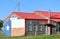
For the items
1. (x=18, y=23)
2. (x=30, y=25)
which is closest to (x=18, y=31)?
(x=18, y=23)

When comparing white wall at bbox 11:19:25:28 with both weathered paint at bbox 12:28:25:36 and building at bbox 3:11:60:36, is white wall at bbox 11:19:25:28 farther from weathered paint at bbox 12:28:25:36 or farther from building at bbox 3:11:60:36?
weathered paint at bbox 12:28:25:36

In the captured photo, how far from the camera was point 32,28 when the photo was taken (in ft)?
115

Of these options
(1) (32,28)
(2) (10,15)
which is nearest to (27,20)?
(1) (32,28)

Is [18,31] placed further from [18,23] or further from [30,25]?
[30,25]

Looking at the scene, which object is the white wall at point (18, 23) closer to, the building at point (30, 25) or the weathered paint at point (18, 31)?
the building at point (30, 25)

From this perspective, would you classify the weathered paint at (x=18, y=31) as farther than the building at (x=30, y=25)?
No

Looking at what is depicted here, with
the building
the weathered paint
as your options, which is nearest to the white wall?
Result: the building

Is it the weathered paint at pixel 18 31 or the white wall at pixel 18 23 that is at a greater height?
the white wall at pixel 18 23

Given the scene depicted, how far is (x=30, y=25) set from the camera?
34.7 metres

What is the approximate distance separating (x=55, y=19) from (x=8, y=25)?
731cm

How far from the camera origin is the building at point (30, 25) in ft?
113

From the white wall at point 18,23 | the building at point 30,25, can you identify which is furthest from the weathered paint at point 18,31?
the white wall at point 18,23

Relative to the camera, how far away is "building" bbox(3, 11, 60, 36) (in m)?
34.4

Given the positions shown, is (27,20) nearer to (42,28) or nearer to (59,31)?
(42,28)
